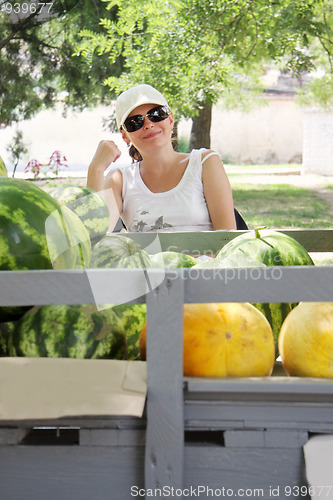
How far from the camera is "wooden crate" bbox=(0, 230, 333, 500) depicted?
0.90 m

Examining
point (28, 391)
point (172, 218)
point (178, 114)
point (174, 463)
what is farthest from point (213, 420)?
point (178, 114)

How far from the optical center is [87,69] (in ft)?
26.3

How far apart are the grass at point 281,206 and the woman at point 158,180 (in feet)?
16.5

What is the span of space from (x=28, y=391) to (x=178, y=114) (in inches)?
217

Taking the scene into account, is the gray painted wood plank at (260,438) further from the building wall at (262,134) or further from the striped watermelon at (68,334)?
the building wall at (262,134)

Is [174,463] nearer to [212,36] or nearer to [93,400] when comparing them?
[93,400]

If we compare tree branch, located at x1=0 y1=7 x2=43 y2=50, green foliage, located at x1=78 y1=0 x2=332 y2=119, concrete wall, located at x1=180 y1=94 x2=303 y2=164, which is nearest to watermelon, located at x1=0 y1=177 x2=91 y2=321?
green foliage, located at x1=78 y1=0 x2=332 y2=119

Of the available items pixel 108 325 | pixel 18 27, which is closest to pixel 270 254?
pixel 108 325

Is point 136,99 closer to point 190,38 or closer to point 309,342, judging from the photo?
point 309,342

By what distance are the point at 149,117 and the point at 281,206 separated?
7788 mm

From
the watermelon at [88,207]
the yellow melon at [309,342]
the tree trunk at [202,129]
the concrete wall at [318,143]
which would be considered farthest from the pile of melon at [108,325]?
the concrete wall at [318,143]

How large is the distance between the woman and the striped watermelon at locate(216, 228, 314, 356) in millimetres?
1567

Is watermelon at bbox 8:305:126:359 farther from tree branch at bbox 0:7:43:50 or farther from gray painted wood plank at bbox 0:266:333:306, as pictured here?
tree branch at bbox 0:7:43:50

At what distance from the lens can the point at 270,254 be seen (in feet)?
4.52
